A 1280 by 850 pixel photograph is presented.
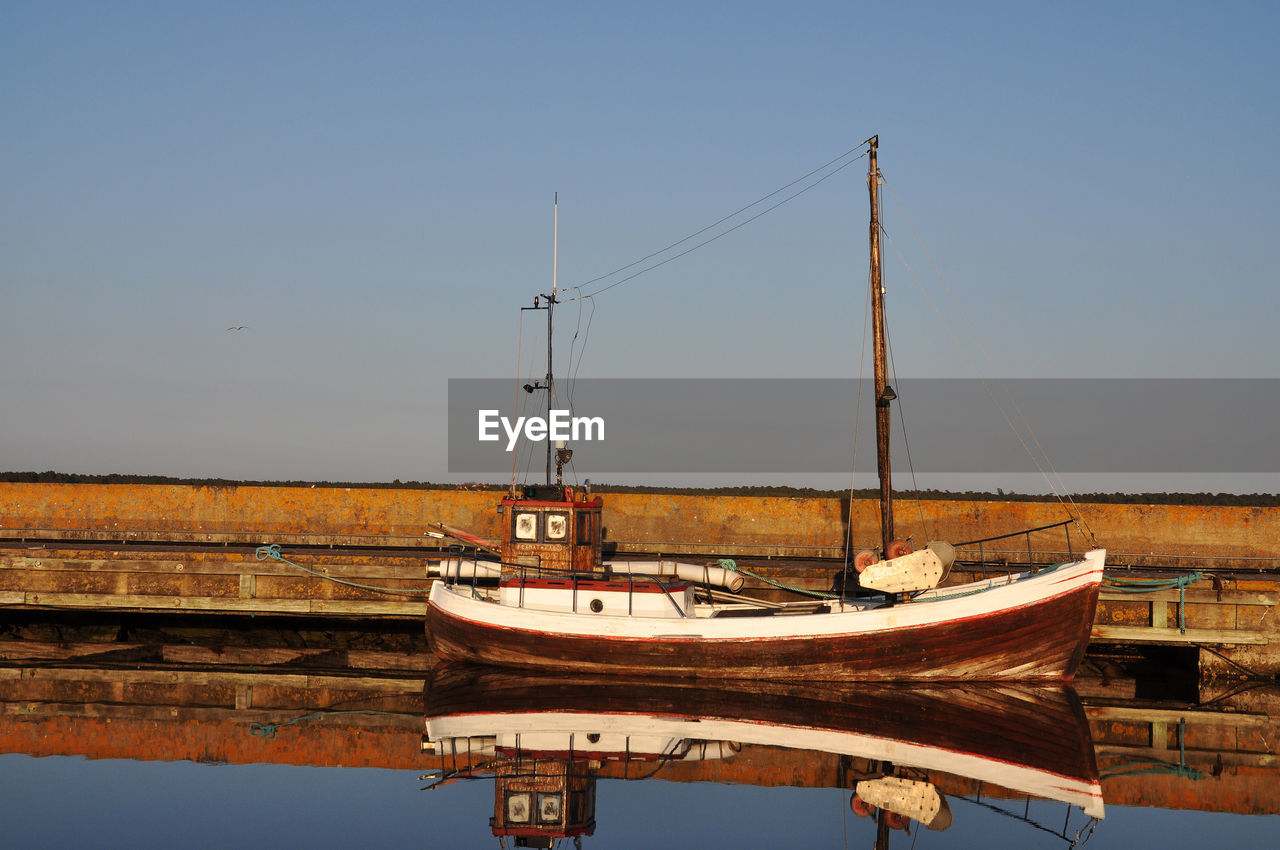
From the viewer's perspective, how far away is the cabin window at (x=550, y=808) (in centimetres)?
1320

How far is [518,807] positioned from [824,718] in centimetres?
551

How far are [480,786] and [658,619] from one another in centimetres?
635

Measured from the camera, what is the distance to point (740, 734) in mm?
16234

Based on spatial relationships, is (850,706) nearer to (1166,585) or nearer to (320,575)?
(1166,585)

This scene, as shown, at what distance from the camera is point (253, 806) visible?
44.3 feet

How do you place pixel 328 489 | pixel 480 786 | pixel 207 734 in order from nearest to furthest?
pixel 480 786 → pixel 207 734 → pixel 328 489

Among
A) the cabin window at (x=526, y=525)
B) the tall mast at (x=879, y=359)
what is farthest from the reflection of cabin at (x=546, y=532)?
the tall mast at (x=879, y=359)

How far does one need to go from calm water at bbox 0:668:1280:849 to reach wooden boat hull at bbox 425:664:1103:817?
0.20ft

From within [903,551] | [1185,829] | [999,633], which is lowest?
[1185,829]

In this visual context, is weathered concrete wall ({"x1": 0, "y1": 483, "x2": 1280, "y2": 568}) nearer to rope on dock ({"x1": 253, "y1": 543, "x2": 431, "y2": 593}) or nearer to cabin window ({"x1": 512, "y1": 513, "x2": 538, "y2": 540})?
rope on dock ({"x1": 253, "y1": 543, "x2": 431, "y2": 593})

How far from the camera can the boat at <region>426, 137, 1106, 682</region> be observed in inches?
768

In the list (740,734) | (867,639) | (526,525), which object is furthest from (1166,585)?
(526,525)

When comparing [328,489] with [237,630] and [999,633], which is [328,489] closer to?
[237,630]

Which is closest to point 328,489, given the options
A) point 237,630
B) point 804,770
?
point 237,630
